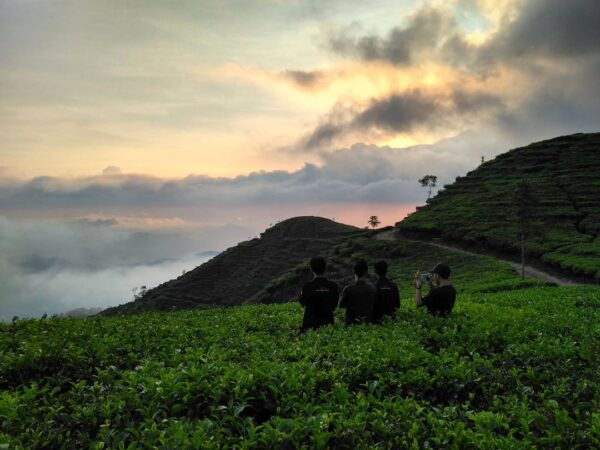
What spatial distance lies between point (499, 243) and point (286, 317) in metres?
59.1

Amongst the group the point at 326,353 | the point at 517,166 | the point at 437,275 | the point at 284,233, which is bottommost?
the point at 326,353

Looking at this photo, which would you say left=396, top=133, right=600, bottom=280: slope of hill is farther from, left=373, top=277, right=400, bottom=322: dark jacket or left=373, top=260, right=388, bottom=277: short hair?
left=373, top=260, right=388, bottom=277: short hair

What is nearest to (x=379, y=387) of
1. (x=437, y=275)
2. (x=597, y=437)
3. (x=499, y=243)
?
(x=597, y=437)

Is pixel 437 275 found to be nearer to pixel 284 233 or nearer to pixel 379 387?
pixel 379 387

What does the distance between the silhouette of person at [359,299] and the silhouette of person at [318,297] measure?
0.32 metres

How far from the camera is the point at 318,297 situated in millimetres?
11461

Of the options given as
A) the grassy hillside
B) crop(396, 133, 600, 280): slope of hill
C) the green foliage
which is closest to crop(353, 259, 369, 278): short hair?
the green foliage

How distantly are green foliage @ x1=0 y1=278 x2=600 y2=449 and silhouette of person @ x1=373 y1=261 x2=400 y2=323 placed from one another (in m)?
1.66

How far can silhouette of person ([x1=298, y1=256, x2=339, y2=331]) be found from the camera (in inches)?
447

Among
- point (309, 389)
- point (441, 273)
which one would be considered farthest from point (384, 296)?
point (309, 389)

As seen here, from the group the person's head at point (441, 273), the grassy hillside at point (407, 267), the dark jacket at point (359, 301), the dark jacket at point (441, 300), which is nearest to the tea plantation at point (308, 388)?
the dark jacket at point (359, 301)

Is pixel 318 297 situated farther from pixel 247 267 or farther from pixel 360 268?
pixel 247 267

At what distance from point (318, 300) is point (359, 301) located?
3.32ft

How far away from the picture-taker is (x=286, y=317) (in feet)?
47.3
